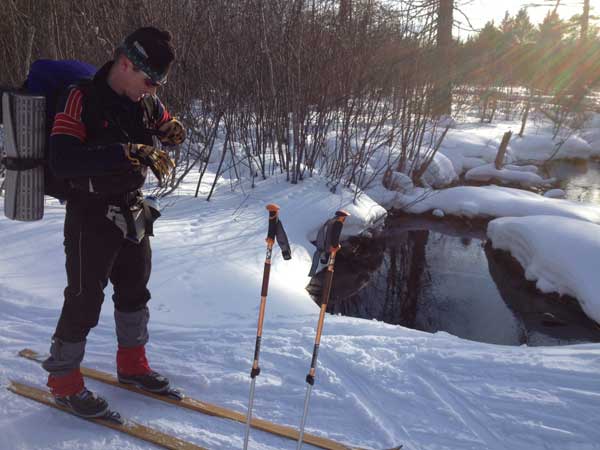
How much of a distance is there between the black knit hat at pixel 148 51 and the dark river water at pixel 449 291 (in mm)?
4013

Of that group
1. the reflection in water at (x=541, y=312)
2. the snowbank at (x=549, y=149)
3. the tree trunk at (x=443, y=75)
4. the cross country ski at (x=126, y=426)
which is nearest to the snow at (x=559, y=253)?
the reflection in water at (x=541, y=312)

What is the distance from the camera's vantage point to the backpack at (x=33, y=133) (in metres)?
2.02

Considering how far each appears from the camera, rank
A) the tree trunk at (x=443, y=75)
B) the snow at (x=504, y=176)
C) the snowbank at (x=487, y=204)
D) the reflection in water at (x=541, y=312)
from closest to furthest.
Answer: the reflection in water at (x=541, y=312)
the tree trunk at (x=443, y=75)
the snowbank at (x=487, y=204)
the snow at (x=504, y=176)

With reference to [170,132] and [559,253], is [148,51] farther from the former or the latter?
[559,253]

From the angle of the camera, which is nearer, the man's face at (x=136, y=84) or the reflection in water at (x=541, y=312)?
the man's face at (x=136, y=84)

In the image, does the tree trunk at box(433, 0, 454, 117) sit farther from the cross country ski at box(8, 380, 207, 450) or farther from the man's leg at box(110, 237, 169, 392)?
the cross country ski at box(8, 380, 207, 450)

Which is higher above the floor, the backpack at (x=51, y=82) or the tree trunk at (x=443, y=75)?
the tree trunk at (x=443, y=75)

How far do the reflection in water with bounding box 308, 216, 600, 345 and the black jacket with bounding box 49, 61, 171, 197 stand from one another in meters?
3.88

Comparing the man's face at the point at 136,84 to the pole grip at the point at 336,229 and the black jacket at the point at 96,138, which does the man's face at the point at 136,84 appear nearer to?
the black jacket at the point at 96,138

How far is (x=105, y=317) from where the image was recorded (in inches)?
138

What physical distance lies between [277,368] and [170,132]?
1.63m

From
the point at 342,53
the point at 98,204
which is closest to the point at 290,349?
the point at 98,204

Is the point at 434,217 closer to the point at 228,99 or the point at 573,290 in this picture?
the point at 573,290

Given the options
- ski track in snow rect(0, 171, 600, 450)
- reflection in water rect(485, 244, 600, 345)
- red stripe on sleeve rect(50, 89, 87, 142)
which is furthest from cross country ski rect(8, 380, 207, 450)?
reflection in water rect(485, 244, 600, 345)
